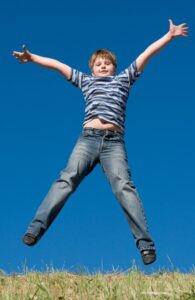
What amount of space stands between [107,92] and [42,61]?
3.15 feet

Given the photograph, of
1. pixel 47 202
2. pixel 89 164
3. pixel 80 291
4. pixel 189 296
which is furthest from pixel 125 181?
pixel 189 296

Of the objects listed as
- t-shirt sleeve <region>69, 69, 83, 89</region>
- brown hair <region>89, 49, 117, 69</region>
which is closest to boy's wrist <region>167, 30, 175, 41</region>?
brown hair <region>89, 49, 117, 69</region>

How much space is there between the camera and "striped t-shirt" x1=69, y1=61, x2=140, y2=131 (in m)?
6.28

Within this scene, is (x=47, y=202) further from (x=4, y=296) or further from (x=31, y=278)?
(x=4, y=296)

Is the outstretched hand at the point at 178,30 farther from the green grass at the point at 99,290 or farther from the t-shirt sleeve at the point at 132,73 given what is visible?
the green grass at the point at 99,290

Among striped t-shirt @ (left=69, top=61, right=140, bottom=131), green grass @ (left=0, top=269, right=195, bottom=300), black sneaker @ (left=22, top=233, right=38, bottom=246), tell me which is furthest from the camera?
striped t-shirt @ (left=69, top=61, right=140, bottom=131)

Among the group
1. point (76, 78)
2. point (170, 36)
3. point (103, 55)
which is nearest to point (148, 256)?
point (76, 78)

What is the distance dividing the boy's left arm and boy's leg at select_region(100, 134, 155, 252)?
1.15 m

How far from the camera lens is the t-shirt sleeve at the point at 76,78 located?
22.1 ft

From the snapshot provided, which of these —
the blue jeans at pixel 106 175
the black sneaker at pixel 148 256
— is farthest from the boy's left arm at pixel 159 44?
the black sneaker at pixel 148 256

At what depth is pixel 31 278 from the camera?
5785 mm

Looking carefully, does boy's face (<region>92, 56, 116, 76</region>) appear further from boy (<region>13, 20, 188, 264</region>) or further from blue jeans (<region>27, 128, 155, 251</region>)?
blue jeans (<region>27, 128, 155, 251</region>)

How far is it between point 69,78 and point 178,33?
4.86 ft

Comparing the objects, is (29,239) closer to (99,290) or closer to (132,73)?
(99,290)
